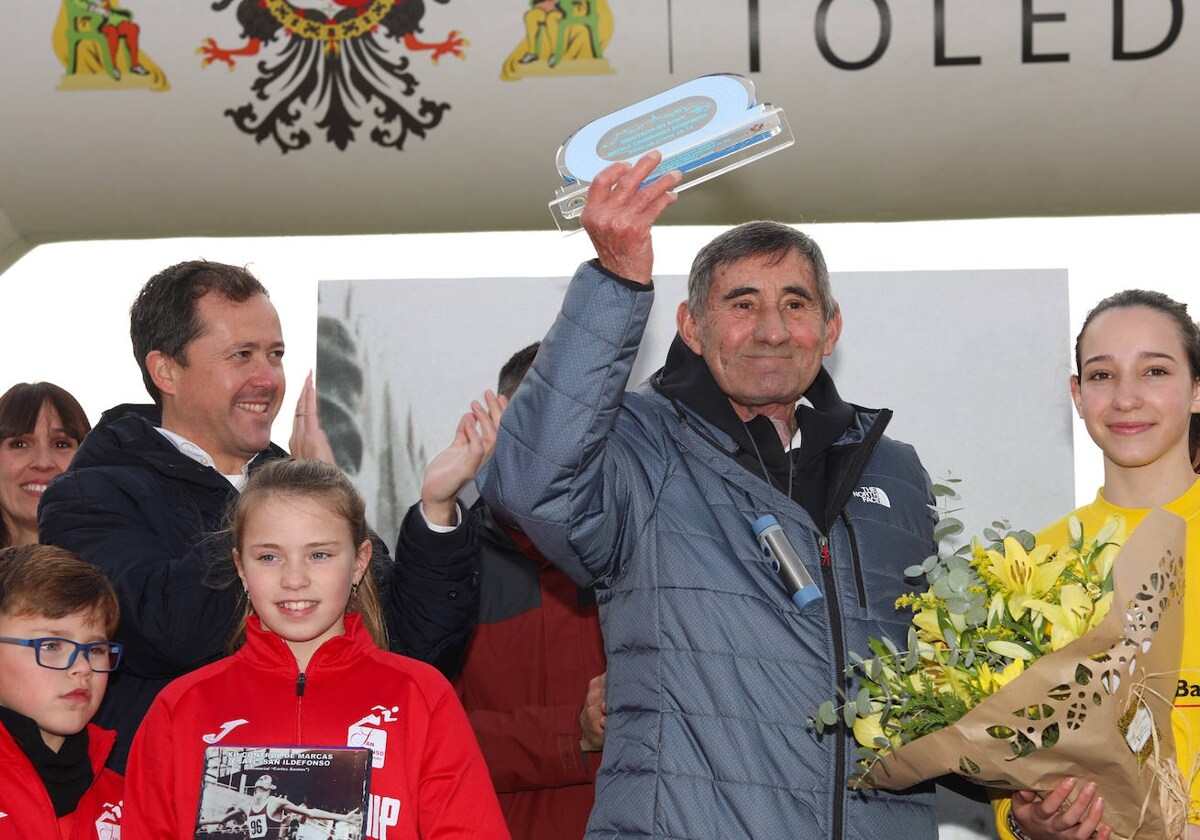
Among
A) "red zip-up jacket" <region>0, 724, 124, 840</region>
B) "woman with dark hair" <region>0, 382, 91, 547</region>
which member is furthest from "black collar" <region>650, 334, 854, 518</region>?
"woman with dark hair" <region>0, 382, 91, 547</region>

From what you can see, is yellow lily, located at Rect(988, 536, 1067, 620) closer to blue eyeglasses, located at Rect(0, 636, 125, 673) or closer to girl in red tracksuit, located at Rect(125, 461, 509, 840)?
girl in red tracksuit, located at Rect(125, 461, 509, 840)

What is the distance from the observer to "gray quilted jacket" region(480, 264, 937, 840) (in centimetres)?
227

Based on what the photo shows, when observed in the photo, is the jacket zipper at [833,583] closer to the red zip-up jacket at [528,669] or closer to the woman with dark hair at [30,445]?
the red zip-up jacket at [528,669]

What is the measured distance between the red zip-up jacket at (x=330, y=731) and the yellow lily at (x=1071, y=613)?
0.96 m

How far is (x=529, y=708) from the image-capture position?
3.08 metres

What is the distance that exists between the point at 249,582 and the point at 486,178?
1.60 m

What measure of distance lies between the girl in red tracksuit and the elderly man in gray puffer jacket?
0.29m

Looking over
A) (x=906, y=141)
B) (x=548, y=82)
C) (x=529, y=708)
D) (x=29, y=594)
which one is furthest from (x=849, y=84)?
(x=29, y=594)

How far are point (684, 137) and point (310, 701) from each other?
1.13 meters

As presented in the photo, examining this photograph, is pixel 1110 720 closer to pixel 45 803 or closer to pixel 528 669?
pixel 528 669

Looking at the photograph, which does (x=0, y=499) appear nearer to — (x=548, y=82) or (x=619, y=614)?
(x=548, y=82)

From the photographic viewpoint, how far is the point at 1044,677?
1.97 metres

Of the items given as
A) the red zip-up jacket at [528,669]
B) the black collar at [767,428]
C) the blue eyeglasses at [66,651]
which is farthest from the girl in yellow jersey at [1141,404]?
the blue eyeglasses at [66,651]

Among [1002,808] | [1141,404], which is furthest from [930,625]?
[1141,404]
